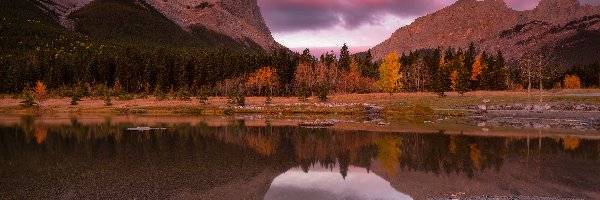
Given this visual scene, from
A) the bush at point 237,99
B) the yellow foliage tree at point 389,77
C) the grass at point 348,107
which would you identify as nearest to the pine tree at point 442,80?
the grass at point 348,107

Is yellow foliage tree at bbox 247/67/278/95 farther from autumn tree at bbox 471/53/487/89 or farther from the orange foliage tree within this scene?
autumn tree at bbox 471/53/487/89

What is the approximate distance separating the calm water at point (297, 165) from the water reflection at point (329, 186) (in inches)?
2.0

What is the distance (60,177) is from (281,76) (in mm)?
118073

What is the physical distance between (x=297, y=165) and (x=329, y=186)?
262 inches

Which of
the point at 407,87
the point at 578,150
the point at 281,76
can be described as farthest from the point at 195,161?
the point at 407,87

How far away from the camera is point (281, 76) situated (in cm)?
14200

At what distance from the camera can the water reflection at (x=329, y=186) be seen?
842 inches

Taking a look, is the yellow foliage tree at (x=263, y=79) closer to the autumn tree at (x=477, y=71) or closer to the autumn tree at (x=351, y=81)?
the autumn tree at (x=351, y=81)

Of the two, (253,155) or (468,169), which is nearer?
(468,169)

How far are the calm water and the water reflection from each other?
5 centimetres

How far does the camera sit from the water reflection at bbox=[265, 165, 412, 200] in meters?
21.4

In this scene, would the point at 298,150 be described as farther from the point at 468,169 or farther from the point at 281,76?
the point at 281,76

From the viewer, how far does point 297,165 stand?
29969 millimetres

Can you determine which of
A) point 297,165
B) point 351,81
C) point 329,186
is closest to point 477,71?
point 351,81
